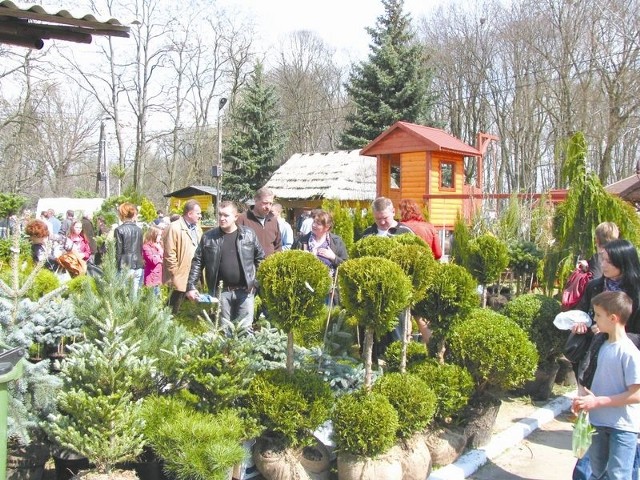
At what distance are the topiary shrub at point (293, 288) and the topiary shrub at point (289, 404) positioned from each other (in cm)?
34

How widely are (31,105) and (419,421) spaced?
3056 cm

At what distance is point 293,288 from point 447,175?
18361 millimetres

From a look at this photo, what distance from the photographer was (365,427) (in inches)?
149

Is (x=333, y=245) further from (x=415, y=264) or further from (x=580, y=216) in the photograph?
(x=580, y=216)

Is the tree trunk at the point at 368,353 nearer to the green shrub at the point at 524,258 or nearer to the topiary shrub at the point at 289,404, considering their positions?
the topiary shrub at the point at 289,404

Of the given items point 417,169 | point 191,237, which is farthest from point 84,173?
point 191,237

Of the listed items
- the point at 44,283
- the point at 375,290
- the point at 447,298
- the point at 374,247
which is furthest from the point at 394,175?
the point at 375,290

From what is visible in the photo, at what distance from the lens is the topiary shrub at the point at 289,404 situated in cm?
371

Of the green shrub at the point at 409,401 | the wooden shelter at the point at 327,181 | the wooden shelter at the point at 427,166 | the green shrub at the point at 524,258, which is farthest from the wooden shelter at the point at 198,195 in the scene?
the green shrub at the point at 409,401

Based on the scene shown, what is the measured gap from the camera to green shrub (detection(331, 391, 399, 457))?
3793 millimetres

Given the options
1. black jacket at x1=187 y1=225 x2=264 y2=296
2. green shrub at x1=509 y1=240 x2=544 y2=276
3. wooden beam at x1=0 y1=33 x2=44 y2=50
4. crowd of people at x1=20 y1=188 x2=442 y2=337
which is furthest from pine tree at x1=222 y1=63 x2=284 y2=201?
wooden beam at x1=0 y1=33 x2=44 y2=50

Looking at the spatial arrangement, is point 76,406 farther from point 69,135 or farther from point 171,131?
point 69,135

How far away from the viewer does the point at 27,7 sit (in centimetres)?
293

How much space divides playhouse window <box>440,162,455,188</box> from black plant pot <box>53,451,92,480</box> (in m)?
18.0
